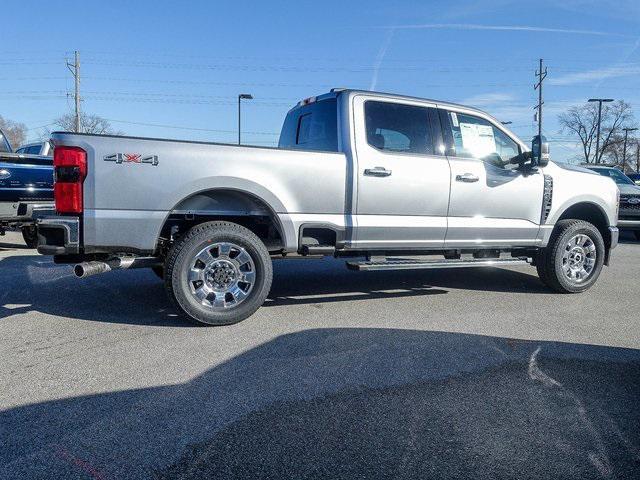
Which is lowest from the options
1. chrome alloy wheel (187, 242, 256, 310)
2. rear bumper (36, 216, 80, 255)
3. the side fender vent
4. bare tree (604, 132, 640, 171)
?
chrome alloy wheel (187, 242, 256, 310)

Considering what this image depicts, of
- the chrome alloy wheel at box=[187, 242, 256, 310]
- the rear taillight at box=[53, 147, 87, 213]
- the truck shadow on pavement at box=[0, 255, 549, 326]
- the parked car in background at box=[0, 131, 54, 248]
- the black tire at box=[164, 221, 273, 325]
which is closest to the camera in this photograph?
the rear taillight at box=[53, 147, 87, 213]

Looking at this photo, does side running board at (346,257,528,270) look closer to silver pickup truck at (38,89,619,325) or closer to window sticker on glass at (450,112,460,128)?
silver pickup truck at (38,89,619,325)

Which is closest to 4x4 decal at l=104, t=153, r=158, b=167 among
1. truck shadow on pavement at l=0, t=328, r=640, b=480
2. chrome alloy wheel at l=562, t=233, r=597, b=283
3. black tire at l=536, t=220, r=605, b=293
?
truck shadow on pavement at l=0, t=328, r=640, b=480

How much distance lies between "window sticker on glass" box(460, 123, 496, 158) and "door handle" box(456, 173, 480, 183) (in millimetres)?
315

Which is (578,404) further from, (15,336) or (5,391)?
(15,336)

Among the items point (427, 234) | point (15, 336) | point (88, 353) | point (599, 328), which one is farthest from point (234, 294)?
point (599, 328)

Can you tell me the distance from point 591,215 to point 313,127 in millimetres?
3837

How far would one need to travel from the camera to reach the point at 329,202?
5.25 meters

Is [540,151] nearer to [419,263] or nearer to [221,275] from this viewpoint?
[419,263]

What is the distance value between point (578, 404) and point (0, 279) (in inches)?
257

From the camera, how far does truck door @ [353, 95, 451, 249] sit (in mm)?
5406

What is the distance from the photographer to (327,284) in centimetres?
691

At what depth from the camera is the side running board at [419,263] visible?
5426 mm

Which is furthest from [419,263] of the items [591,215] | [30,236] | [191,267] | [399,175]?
[30,236]
